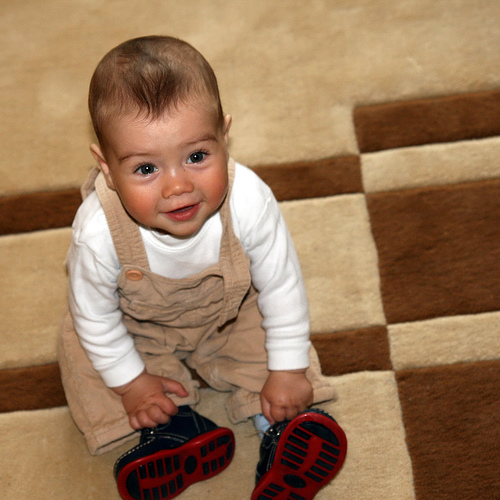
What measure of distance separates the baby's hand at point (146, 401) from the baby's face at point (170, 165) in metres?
0.26

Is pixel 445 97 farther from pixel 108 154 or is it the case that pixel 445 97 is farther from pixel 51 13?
pixel 51 13

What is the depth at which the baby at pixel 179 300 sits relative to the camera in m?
0.74

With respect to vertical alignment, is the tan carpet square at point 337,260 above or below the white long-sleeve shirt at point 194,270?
below

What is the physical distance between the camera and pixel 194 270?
0.90 metres

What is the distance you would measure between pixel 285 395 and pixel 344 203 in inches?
15.0

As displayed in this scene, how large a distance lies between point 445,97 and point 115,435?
851 millimetres

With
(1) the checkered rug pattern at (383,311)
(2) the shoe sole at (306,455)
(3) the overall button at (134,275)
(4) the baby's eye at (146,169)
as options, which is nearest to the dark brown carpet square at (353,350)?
(1) the checkered rug pattern at (383,311)

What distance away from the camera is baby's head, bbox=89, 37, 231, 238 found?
0.72 meters

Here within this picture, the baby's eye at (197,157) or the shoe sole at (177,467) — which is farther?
the shoe sole at (177,467)

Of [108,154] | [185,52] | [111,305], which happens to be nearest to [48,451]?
[111,305]

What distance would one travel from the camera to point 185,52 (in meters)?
0.75

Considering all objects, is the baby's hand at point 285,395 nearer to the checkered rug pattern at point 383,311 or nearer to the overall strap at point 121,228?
the checkered rug pattern at point 383,311

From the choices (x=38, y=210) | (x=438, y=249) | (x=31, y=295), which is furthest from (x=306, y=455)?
(x=38, y=210)

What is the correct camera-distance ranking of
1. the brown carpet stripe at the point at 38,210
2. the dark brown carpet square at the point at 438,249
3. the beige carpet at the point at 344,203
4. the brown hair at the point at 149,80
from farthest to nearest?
the brown carpet stripe at the point at 38,210 < the dark brown carpet square at the point at 438,249 < the beige carpet at the point at 344,203 < the brown hair at the point at 149,80
